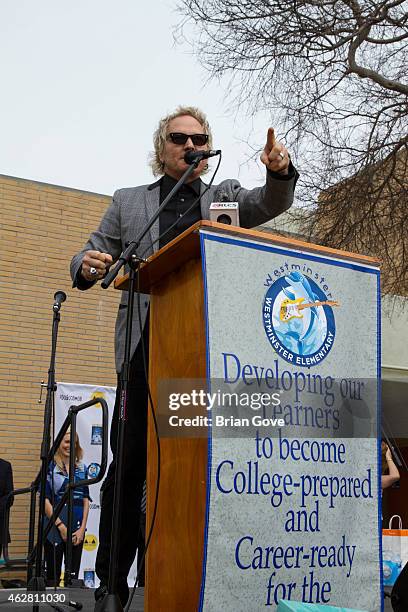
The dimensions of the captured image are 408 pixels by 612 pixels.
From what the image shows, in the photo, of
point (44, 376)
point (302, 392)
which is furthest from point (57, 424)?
point (302, 392)

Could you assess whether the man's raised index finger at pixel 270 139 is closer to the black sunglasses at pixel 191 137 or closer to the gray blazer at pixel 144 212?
the gray blazer at pixel 144 212

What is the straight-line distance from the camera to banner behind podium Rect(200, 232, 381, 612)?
2.65 metres

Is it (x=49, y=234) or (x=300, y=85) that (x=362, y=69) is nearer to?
(x=300, y=85)

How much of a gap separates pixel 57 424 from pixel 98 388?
2.10ft

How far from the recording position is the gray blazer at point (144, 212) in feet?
10.8

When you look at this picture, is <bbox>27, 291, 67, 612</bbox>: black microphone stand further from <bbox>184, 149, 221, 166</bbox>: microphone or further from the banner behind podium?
<bbox>184, 149, 221, 166</bbox>: microphone

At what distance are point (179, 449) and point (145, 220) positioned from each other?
1.08 meters

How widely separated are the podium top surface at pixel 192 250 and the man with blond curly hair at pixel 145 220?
0.45ft

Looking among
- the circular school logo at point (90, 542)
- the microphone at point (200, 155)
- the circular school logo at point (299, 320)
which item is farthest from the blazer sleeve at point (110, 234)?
the circular school logo at point (90, 542)

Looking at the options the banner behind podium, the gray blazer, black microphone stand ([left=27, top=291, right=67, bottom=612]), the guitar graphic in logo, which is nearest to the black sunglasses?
the gray blazer

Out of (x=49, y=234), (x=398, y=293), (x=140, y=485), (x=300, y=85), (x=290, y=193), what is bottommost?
(x=140, y=485)

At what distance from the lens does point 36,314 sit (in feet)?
38.1

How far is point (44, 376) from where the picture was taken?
1148 cm

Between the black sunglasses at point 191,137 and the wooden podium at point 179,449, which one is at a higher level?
the black sunglasses at point 191,137
